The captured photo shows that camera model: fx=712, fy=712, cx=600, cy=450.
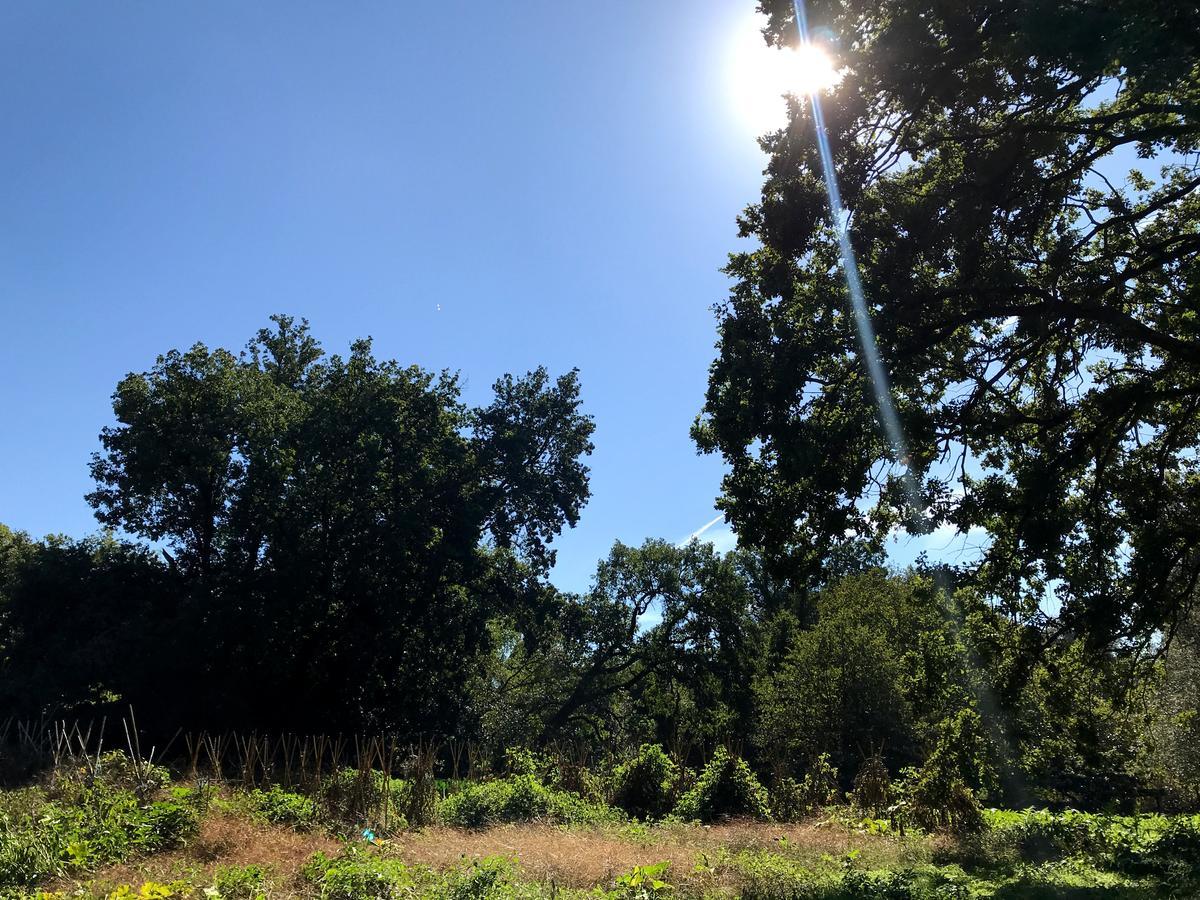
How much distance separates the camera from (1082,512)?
40.6 feet

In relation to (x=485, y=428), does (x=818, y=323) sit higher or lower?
lower

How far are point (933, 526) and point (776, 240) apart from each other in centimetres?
536

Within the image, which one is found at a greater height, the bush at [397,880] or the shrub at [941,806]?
the bush at [397,880]

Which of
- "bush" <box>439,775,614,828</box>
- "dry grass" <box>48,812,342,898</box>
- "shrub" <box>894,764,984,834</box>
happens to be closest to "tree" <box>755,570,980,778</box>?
"shrub" <box>894,764,984,834</box>

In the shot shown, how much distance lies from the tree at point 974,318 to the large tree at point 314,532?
1621 centimetres

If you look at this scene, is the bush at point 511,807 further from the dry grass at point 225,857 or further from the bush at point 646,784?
the dry grass at point 225,857

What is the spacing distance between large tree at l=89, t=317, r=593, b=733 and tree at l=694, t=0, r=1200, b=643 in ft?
53.2

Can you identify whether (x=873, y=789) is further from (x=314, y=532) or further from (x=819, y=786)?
(x=314, y=532)

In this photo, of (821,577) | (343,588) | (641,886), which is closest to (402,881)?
(641,886)

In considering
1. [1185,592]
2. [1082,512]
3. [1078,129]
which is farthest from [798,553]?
[1078,129]

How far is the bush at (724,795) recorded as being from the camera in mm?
17766

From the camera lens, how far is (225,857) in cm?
987

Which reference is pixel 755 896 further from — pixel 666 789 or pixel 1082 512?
pixel 666 789

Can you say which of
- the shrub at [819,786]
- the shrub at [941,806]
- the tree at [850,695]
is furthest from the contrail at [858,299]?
the tree at [850,695]
